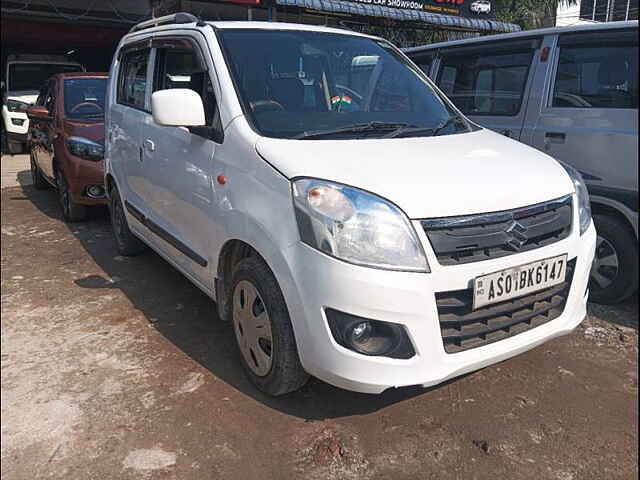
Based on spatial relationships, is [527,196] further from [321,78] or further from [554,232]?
[321,78]

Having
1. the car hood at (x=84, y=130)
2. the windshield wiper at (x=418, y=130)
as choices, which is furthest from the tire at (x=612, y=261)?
the car hood at (x=84, y=130)

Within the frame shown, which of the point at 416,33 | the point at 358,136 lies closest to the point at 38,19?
the point at 416,33

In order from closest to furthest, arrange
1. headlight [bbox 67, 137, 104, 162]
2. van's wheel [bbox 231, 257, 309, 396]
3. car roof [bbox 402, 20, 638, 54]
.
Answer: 1. van's wheel [bbox 231, 257, 309, 396]
2. car roof [bbox 402, 20, 638, 54]
3. headlight [bbox 67, 137, 104, 162]

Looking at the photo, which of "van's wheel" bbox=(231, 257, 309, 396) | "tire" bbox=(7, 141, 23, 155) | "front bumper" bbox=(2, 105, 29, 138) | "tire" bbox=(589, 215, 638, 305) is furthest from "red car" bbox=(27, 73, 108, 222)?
"tire" bbox=(7, 141, 23, 155)

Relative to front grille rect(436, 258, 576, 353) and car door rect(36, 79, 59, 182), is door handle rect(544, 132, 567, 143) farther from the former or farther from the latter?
car door rect(36, 79, 59, 182)

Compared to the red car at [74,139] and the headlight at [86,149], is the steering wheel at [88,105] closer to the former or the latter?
the red car at [74,139]

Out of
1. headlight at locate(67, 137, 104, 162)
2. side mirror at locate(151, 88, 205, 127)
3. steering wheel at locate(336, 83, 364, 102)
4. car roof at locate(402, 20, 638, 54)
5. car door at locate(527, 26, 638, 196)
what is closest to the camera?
side mirror at locate(151, 88, 205, 127)

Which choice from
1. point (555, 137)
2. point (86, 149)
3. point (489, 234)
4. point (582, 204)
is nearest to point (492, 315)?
point (489, 234)

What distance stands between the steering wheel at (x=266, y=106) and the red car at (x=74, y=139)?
3.22 meters

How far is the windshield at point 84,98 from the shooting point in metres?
5.79

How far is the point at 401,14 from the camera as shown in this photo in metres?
11.2

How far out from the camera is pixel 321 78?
2.94 meters

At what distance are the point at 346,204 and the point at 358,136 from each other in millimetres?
614

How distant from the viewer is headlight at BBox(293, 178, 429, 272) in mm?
1968
